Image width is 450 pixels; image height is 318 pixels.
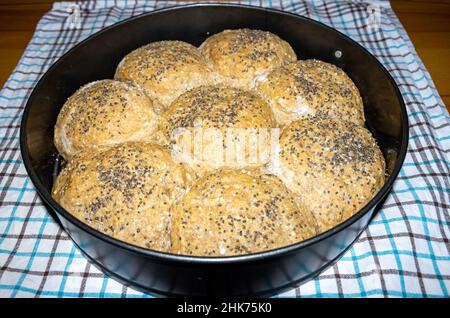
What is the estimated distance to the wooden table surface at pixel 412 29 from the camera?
92.3 inches

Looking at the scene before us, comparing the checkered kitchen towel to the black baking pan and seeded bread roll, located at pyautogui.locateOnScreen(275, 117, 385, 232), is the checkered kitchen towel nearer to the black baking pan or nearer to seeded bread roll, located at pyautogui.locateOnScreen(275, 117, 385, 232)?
the black baking pan

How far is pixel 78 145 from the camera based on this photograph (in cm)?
151

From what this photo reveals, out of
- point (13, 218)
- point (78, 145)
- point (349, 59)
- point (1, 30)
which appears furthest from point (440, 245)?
point (1, 30)

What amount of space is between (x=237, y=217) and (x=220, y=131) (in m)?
0.32

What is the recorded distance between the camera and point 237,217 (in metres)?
1.24

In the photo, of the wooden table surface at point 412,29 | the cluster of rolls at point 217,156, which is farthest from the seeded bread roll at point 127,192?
A: the wooden table surface at point 412,29

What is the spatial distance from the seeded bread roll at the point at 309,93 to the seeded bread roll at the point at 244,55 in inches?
2.5

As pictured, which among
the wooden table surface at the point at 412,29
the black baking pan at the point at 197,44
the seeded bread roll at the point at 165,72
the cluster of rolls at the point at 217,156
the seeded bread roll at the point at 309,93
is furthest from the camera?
the wooden table surface at the point at 412,29

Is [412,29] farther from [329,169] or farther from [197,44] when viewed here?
[329,169]

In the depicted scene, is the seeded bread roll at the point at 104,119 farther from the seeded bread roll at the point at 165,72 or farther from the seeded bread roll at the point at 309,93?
the seeded bread roll at the point at 309,93

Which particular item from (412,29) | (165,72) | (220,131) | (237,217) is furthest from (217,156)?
(412,29)
